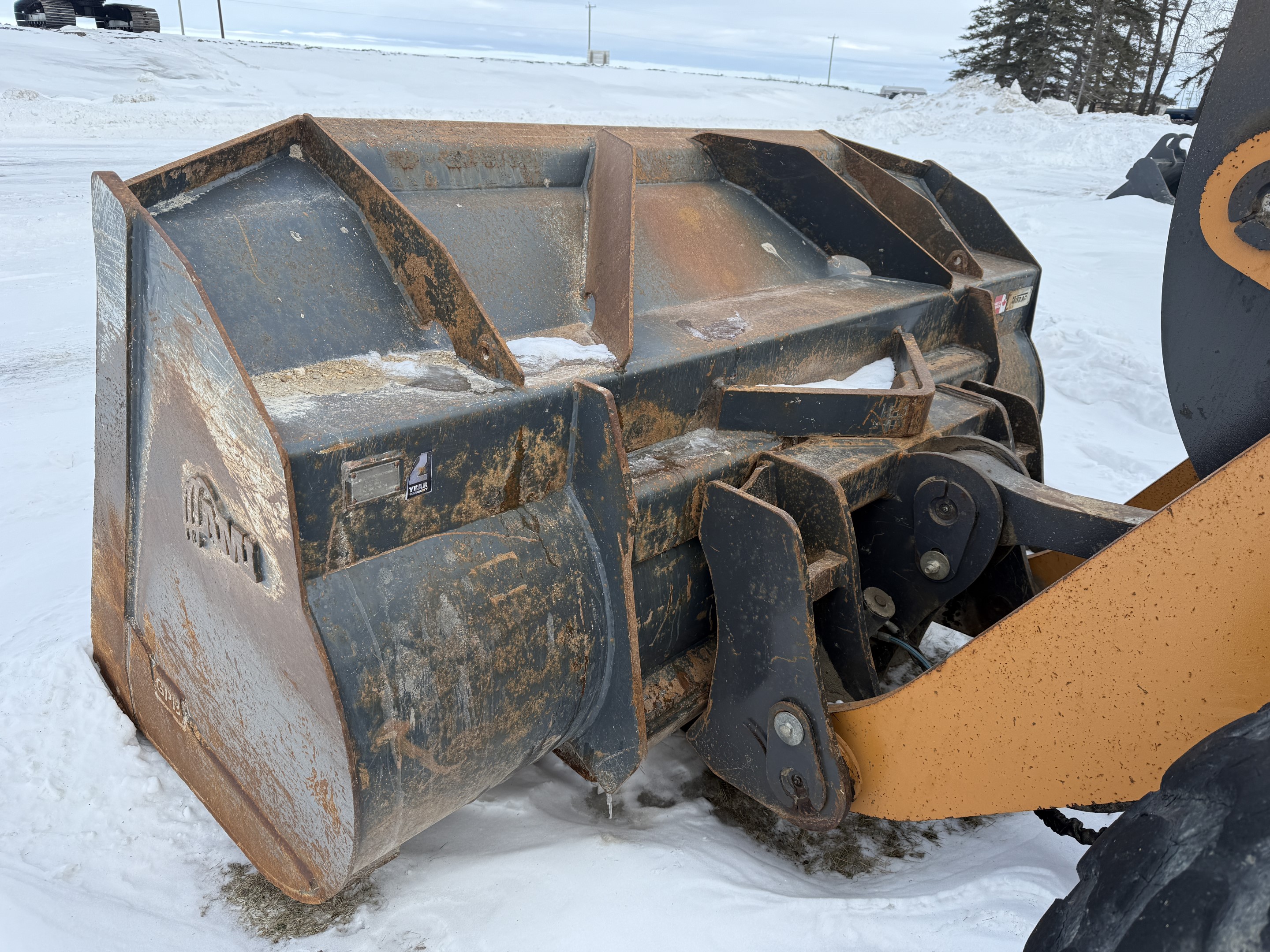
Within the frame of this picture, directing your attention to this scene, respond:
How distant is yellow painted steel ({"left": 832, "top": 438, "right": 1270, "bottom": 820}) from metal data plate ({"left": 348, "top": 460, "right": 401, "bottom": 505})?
3.36 ft

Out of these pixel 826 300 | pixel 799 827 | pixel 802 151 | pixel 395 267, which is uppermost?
pixel 802 151

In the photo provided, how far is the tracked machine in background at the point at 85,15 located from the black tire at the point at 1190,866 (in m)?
27.5

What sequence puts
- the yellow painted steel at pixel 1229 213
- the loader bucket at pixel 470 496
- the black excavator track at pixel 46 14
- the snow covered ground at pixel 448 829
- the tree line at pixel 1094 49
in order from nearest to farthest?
1. the yellow painted steel at pixel 1229 213
2. the loader bucket at pixel 470 496
3. the snow covered ground at pixel 448 829
4. the black excavator track at pixel 46 14
5. the tree line at pixel 1094 49

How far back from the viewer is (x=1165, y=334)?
1454mm

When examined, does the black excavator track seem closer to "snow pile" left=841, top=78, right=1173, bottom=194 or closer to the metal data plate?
"snow pile" left=841, top=78, right=1173, bottom=194

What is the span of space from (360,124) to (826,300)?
1377mm

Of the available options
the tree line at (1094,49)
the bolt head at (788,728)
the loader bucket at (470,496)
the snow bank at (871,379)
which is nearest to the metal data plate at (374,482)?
the loader bucket at (470,496)

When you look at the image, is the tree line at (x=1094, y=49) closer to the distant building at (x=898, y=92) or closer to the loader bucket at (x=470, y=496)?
the distant building at (x=898, y=92)

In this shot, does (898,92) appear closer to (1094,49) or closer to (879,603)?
(1094,49)

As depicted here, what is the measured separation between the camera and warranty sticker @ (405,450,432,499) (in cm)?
155

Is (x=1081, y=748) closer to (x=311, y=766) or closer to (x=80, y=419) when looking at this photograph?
(x=311, y=766)

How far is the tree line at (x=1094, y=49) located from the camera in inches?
1162

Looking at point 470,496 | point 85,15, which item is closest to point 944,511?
point 470,496

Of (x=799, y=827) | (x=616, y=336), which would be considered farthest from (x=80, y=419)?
(x=799, y=827)
